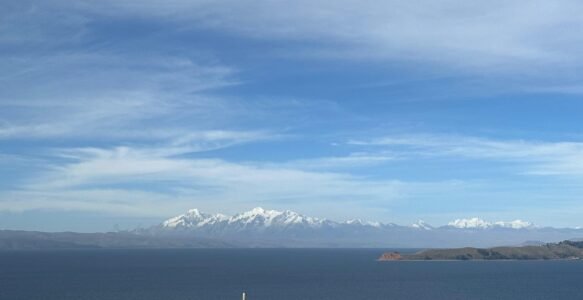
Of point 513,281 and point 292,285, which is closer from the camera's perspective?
point 292,285

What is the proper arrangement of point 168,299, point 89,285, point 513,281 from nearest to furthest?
point 168,299
point 89,285
point 513,281

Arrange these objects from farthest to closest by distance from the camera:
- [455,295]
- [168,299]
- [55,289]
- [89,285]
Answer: [89,285]
[55,289]
[455,295]
[168,299]

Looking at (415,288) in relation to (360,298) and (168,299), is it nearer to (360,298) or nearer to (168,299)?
(360,298)

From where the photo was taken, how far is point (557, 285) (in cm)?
18312

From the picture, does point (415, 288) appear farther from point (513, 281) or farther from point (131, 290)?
point (131, 290)

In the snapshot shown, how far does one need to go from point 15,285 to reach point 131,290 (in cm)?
3847

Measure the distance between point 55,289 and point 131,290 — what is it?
19.0 metres

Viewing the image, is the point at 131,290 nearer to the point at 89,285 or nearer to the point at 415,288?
the point at 89,285

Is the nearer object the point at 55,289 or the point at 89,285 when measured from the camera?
the point at 55,289

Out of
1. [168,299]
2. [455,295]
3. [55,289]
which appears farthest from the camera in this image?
[55,289]

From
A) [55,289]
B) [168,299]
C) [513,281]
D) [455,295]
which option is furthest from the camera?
[513,281]

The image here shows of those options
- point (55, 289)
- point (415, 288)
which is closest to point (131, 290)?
point (55, 289)

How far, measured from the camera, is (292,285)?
181250 mm

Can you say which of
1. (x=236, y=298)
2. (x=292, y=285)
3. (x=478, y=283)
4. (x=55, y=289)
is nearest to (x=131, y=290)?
(x=55, y=289)
